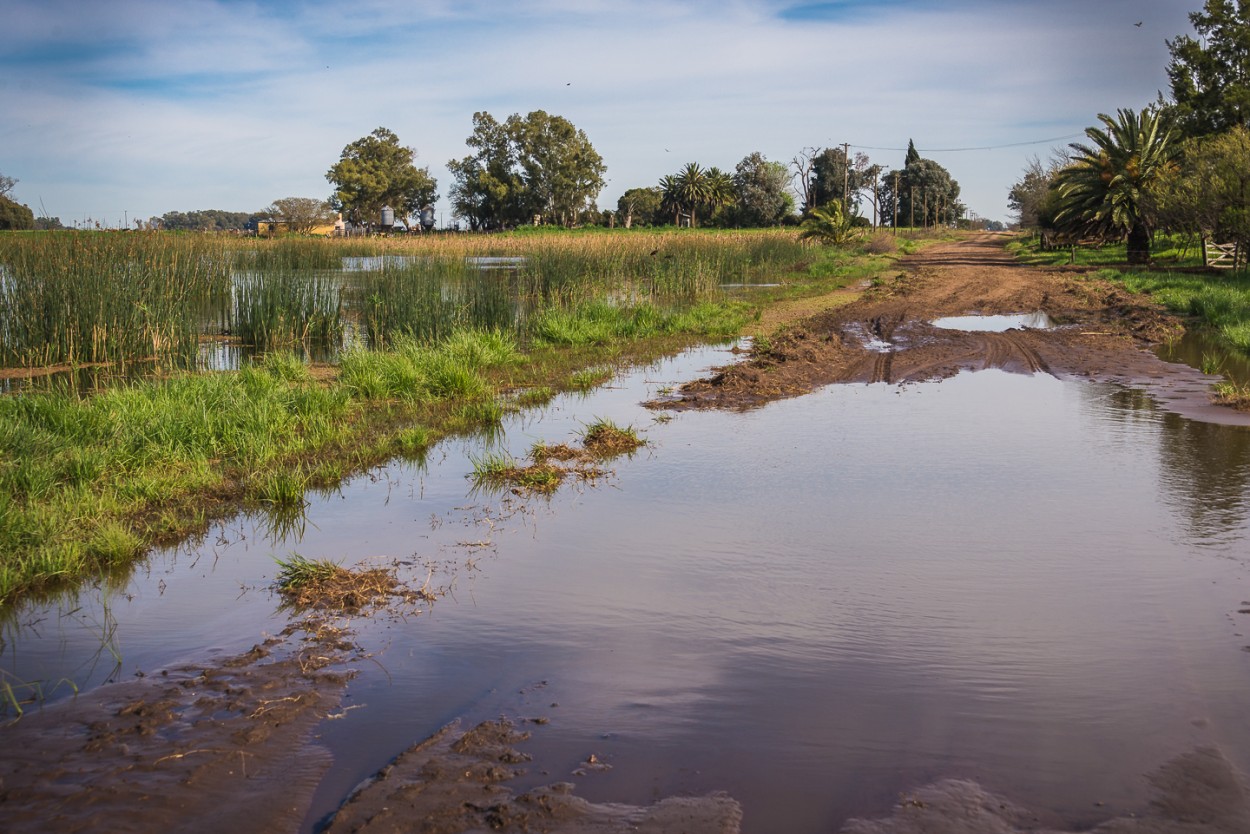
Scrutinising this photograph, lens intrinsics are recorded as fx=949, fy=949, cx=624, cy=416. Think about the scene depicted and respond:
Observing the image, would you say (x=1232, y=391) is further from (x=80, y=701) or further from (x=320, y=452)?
(x=80, y=701)

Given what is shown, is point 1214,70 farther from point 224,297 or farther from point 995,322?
point 224,297

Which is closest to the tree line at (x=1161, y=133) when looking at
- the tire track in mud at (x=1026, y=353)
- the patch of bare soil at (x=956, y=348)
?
the patch of bare soil at (x=956, y=348)

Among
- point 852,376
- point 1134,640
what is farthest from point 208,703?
point 852,376

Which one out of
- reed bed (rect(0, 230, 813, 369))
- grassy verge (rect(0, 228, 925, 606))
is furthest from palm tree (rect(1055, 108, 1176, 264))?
grassy verge (rect(0, 228, 925, 606))

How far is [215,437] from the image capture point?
7.97 meters

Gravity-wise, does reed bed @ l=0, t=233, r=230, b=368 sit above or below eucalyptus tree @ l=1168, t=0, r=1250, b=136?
below

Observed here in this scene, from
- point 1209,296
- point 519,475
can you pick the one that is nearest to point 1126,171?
point 1209,296

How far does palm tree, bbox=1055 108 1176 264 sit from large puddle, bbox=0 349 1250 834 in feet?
85.5

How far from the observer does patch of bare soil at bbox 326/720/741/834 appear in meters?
2.98

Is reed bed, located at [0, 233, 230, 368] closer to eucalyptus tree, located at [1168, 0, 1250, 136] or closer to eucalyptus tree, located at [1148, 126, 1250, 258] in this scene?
eucalyptus tree, located at [1148, 126, 1250, 258]

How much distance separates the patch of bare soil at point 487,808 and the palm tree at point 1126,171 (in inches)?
1242

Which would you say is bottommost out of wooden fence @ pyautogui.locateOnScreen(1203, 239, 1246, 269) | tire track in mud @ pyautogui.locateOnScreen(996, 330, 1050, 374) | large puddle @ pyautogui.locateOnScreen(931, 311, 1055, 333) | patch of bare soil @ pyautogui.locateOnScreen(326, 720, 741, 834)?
patch of bare soil @ pyautogui.locateOnScreen(326, 720, 741, 834)

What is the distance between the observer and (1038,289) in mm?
23281

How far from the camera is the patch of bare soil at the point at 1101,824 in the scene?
2.96 m
